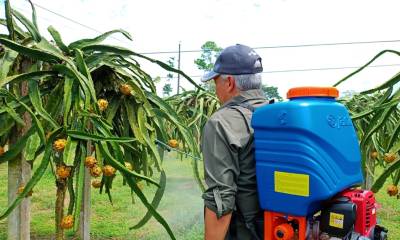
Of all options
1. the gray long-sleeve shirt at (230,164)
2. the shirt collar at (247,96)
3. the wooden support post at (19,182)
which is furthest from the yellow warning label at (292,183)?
the wooden support post at (19,182)

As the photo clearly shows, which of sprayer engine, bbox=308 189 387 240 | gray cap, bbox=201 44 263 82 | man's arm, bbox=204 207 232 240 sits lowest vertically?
man's arm, bbox=204 207 232 240

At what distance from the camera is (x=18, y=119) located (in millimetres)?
1198

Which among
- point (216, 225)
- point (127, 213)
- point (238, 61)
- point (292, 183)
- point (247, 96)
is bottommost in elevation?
point (127, 213)

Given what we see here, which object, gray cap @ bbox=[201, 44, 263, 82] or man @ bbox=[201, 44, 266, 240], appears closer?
man @ bbox=[201, 44, 266, 240]

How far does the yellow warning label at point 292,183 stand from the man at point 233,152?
5.8 inches

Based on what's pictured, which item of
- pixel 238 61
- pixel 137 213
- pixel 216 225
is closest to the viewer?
pixel 216 225

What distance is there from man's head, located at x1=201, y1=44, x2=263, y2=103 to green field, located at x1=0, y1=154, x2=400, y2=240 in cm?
226

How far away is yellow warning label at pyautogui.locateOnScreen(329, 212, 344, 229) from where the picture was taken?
108 cm

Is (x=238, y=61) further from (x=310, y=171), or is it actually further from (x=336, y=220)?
(x=336, y=220)

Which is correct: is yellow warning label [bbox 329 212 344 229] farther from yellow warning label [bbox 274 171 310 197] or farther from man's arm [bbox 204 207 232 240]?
man's arm [bbox 204 207 232 240]

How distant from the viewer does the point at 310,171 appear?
1073 mm

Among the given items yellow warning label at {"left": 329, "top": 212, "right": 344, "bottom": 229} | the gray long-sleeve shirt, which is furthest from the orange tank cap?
yellow warning label at {"left": 329, "top": 212, "right": 344, "bottom": 229}

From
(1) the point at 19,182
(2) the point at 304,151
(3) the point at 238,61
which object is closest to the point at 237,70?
(3) the point at 238,61

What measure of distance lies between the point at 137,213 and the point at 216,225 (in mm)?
3317
